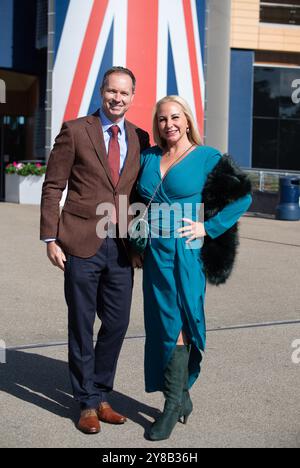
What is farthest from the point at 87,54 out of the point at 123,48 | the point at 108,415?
the point at 108,415

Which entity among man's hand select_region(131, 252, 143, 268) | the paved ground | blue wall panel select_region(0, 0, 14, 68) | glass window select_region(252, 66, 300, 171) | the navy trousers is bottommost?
the paved ground

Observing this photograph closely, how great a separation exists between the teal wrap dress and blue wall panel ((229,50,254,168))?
79.1 ft

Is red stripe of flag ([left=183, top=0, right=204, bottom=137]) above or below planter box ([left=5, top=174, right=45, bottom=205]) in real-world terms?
above

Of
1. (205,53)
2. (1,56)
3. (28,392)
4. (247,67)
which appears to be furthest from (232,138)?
(28,392)

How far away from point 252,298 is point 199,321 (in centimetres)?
419

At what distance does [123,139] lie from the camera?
443 cm

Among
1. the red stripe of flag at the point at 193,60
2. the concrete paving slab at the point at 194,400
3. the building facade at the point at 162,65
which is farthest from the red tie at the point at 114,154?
the red stripe of flag at the point at 193,60

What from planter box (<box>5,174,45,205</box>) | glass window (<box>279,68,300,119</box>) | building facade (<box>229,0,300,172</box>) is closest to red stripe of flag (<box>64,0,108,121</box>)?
planter box (<box>5,174,45,205</box>)

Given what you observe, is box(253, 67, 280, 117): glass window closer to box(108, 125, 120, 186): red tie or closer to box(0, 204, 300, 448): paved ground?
box(0, 204, 300, 448): paved ground

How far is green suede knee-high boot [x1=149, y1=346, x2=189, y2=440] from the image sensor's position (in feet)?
13.5

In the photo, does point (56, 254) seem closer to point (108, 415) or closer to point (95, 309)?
point (95, 309)

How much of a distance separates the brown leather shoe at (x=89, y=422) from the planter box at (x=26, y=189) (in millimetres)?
15977

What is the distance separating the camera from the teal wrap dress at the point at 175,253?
4.16 metres

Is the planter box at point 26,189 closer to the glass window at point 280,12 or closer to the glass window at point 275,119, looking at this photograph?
the glass window at point 275,119
